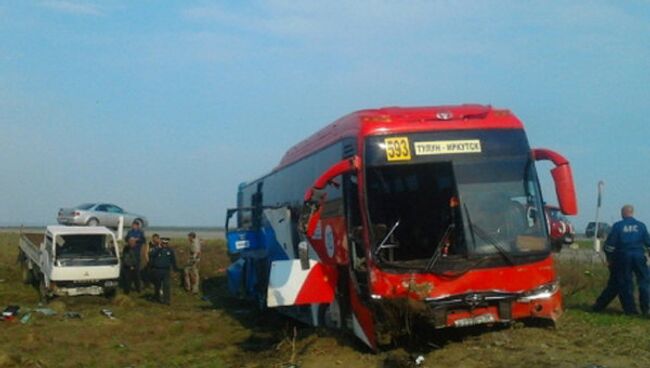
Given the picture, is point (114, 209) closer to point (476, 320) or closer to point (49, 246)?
point (49, 246)

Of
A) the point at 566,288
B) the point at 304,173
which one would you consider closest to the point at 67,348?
the point at 304,173

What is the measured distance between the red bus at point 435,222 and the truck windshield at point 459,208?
0.04ft

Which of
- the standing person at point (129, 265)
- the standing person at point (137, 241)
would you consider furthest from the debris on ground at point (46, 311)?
the standing person at point (137, 241)

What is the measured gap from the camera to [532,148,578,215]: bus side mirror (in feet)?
33.5

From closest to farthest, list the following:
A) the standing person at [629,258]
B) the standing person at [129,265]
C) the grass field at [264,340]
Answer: the grass field at [264,340] → the standing person at [629,258] → the standing person at [129,265]

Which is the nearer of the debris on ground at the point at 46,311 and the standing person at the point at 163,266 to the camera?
the debris on ground at the point at 46,311

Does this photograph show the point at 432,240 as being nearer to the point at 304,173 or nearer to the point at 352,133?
the point at 352,133

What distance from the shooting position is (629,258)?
45.1 ft

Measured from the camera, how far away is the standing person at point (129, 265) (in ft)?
74.4

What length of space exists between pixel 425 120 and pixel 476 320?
2.75 metres

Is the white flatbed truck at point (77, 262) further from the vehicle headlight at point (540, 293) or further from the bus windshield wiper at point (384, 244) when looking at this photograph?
the vehicle headlight at point (540, 293)

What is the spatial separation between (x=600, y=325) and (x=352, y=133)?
4.83 meters

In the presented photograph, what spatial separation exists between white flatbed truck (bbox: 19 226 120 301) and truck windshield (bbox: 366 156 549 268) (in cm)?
1240

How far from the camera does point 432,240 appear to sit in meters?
10.9
